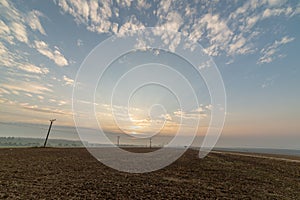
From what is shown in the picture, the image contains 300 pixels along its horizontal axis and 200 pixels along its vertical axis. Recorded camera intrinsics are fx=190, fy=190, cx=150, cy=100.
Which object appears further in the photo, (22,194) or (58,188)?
(58,188)

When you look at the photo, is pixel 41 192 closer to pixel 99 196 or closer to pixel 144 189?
pixel 99 196

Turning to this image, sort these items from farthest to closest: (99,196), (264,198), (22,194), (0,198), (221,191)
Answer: (221,191)
(264,198)
(99,196)
(22,194)
(0,198)

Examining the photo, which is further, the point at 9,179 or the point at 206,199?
the point at 9,179

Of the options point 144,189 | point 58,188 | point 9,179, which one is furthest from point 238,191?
point 9,179

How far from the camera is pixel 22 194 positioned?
13.1 m

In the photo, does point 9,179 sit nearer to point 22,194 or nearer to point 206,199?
point 22,194

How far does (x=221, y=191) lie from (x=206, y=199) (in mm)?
3874

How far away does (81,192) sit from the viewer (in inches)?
583

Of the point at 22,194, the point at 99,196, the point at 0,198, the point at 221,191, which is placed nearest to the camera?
the point at 0,198

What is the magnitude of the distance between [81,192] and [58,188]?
2.19 m

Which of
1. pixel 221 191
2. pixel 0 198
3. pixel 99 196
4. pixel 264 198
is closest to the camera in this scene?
pixel 0 198

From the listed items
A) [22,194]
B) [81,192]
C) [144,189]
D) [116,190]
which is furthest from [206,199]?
[22,194]

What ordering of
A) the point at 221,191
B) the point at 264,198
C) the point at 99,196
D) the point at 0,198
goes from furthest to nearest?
the point at 221,191
the point at 264,198
the point at 99,196
the point at 0,198

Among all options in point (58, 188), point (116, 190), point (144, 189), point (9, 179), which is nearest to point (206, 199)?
point (144, 189)
